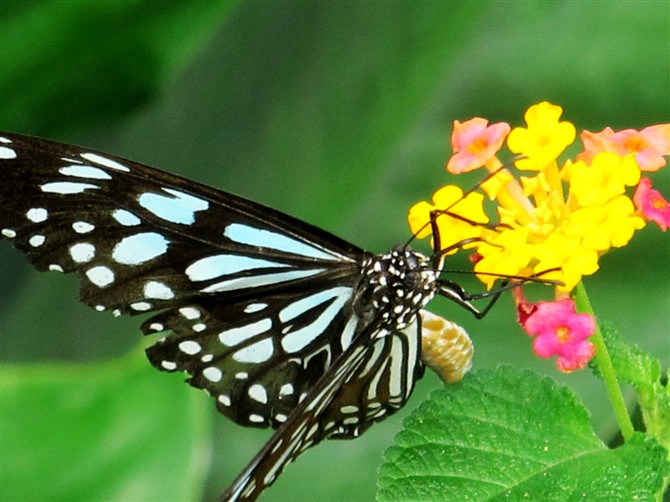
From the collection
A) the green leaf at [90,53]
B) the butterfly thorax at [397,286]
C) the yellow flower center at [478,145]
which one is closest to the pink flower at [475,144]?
the yellow flower center at [478,145]

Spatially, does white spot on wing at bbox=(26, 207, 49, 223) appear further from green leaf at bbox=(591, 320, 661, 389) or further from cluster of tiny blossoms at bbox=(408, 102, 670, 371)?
green leaf at bbox=(591, 320, 661, 389)

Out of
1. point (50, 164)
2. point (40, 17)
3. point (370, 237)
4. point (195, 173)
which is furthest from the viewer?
point (195, 173)

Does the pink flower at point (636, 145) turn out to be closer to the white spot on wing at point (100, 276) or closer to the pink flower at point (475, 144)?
the pink flower at point (475, 144)

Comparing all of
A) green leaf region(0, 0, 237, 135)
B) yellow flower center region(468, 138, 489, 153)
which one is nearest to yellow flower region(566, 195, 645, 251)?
yellow flower center region(468, 138, 489, 153)

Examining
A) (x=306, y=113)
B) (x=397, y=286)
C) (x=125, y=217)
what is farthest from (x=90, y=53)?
(x=397, y=286)

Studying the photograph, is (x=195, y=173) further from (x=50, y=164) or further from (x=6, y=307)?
(x=50, y=164)

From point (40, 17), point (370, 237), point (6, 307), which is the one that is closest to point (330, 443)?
point (370, 237)

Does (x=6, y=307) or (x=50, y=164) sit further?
(x=6, y=307)

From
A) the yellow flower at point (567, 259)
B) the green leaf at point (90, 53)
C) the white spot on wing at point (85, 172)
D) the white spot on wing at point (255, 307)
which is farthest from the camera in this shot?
the green leaf at point (90, 53)

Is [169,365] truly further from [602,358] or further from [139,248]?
[602,358]
